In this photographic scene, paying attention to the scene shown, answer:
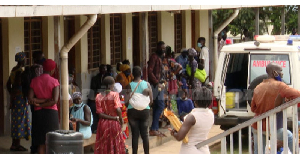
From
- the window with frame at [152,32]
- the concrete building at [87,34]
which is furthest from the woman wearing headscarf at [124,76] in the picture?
the window with frame at [152,32]

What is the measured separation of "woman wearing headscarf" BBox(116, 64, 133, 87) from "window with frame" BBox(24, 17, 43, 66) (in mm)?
1397

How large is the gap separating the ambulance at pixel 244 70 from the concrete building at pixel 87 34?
1.17 metres

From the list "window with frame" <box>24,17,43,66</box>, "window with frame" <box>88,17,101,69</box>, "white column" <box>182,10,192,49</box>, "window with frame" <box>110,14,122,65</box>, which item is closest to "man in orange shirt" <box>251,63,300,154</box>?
"window with frame" <box>24,17,43,66</box>

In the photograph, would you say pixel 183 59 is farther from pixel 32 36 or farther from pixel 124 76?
pixel 32 36

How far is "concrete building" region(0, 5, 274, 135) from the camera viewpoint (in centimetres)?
1035

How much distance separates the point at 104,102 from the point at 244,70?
393 cm

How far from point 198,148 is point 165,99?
6.15 meters

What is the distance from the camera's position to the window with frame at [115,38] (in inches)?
624

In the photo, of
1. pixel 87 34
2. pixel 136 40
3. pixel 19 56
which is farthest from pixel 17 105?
pixel 136 40

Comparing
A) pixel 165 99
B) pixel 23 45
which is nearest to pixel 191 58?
pixel 165 99

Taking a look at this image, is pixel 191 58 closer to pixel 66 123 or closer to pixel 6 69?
pixel 6 69

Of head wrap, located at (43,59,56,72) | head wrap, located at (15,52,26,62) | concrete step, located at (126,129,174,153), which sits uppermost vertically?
head wrap, located at (15,52,26,62)

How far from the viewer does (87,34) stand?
14.8 m

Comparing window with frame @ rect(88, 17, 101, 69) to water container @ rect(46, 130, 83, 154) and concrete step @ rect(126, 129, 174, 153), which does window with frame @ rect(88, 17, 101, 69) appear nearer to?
concrete step @ rect(126, 129, 174, 153)
